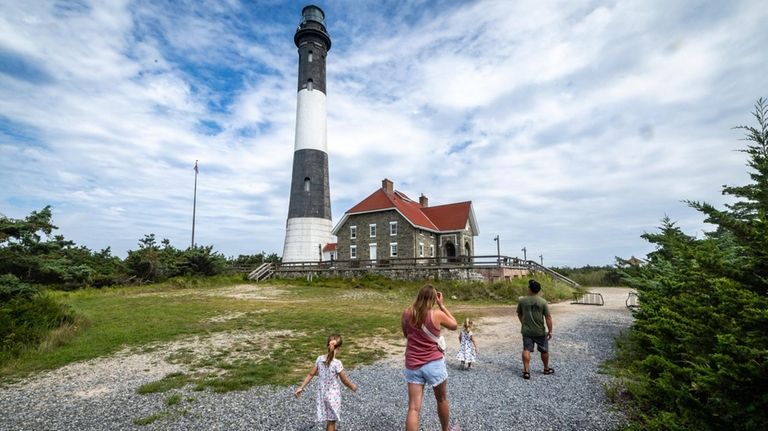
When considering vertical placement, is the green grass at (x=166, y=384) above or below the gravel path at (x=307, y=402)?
above

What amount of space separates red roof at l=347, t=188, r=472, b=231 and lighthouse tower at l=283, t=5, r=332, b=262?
12.7ft

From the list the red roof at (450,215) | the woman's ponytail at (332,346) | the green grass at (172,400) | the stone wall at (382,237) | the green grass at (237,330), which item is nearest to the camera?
the woman's ponytail at (332,346)

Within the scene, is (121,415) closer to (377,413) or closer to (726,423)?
(377,413)

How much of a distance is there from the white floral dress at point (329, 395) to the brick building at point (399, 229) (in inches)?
1099

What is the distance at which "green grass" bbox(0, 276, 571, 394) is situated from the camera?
783 centimetres

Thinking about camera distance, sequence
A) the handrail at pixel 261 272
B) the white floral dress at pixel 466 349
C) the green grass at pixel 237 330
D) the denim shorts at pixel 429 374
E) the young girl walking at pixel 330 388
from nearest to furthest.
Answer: the denim shorts at pixel 429 374 → the young girl walking at pixel 330 388 → the green grass at pixel 237 330 → the white floral dress at pixel 466 349 → the handrail at pixel 261 272

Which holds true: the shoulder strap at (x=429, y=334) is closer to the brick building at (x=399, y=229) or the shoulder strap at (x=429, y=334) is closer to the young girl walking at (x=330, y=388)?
the young girl walking at (x=330, y=388)

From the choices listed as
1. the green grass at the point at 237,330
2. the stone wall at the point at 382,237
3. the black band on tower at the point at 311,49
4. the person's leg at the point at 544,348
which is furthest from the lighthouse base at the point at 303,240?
the person's leg at the point at 544,348

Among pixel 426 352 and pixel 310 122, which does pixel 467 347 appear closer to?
pixel 426 352

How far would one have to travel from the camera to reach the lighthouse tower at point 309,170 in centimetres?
3328

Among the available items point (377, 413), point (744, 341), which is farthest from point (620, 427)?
point (377, 413)

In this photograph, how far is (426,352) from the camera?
4316 mm

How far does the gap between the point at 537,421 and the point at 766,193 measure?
14.3 ft

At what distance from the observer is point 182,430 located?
5.13 metres
